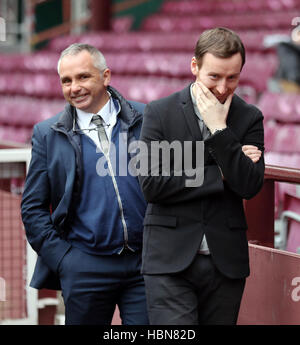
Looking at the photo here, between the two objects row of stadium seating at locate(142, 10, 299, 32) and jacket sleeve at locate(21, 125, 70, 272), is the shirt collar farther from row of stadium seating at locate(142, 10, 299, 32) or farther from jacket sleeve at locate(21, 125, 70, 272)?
row of stadium seating at locate(142, 10, 299, 32)

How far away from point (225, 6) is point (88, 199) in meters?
13.6

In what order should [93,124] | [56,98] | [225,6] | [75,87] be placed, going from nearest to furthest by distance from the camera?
[75,87] < [93,124] < [56,98] < [225,6]

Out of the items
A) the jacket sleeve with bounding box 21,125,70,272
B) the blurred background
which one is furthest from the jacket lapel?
the blurred background

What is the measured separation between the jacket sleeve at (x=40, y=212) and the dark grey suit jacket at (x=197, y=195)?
0.45m

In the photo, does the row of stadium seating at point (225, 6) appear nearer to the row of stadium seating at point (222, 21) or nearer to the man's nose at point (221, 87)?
the row of stadium seating at point (222, 21)

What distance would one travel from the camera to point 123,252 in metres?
2.63

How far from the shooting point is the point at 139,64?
10648 mm

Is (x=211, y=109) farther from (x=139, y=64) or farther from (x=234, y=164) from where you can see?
(x=139, y=64)

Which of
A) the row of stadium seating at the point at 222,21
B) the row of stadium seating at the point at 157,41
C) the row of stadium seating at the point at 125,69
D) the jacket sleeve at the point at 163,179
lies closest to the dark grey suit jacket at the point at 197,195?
the jacket sleeve at the point at 163,179

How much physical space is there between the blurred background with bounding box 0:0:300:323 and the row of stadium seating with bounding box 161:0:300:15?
2 centimetres

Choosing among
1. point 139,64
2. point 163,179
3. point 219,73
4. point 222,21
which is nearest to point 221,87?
point 219,73

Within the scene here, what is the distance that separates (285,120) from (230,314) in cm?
458

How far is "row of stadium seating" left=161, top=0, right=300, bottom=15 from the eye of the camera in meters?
14.7

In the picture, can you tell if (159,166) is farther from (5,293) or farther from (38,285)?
(5,293)
